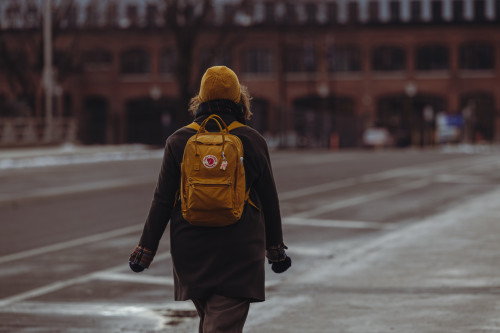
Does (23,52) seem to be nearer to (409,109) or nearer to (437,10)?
(409,109)

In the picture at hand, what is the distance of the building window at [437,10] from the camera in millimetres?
75875

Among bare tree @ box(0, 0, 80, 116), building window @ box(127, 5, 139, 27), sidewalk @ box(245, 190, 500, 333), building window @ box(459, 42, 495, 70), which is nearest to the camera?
sidewalk @ box(245, 190, 500, 333)

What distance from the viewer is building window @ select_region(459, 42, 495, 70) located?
7450 cm

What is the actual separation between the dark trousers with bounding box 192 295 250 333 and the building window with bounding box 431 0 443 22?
240 ft

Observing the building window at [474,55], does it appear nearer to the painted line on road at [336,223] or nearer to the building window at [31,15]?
the building window at [31,15]

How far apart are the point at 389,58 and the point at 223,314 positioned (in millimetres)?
72742

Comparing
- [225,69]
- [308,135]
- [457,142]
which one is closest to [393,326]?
[225,69]

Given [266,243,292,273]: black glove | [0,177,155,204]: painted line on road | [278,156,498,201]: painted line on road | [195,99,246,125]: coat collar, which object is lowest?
[278,156,498,201]: painted line on road

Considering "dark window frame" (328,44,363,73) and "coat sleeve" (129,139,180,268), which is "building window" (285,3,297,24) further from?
"coat sleeve" (129,139,180,268)

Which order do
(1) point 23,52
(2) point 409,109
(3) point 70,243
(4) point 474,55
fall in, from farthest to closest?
1. (4) point 474,55
2. (2) point 409,109
3. (1) point 23,52
4. (3) point 70,243

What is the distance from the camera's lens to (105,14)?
249 feet

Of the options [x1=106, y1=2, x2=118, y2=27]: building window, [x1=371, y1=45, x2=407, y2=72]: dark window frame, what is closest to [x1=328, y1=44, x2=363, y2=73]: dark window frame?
[x1=371, y1=45, x2=407, y2=72]: dark window frame

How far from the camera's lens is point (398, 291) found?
8844mm

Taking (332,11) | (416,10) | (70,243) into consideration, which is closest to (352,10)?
(332,11)
